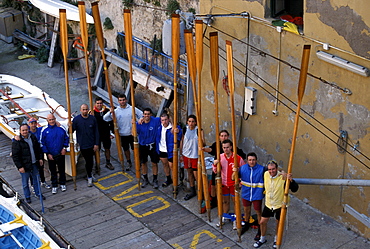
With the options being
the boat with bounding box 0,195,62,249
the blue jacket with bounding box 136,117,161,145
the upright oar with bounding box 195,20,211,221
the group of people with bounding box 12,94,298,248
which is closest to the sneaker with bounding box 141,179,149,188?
the group of people with bounding box 12,94,298,248

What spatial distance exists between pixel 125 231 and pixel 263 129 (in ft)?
10.8

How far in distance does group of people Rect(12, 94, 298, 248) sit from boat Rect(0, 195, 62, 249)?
115cm

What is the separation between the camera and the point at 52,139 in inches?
429

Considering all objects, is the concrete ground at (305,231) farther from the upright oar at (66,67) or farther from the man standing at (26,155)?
the man standing at (26,155)

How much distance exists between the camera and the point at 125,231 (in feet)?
33.1

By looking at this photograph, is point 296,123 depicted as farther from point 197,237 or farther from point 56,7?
point 56,7

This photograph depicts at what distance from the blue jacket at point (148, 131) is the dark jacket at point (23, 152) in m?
1.91

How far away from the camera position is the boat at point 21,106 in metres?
13.0

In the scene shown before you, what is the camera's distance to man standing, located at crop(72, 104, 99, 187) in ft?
36.3

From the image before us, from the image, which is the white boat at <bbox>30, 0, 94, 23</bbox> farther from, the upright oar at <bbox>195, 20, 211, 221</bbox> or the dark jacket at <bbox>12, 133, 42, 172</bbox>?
the upright oar at <bbox>195, 20, 211, 221</bbox>

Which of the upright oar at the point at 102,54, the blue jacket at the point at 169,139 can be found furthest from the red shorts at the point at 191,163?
the upright oar at the point at 102,54

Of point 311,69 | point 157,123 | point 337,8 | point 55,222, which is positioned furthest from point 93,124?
point 337,8

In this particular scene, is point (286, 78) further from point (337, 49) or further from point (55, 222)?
point (55, 222)

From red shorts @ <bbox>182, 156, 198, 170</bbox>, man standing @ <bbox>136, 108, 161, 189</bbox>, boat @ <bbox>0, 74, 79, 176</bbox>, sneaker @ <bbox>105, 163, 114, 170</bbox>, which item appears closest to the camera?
red shorts @ <bbox>182, 156, 198, 170</bbox>
